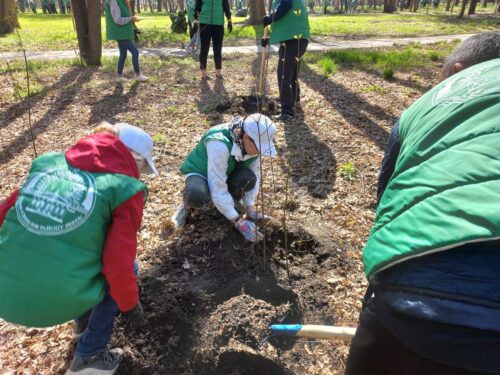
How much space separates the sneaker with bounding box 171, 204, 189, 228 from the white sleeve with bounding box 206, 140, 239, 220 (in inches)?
17.1

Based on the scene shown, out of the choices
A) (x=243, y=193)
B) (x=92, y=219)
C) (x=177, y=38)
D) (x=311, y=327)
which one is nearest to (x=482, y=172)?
(x=311, y=327)

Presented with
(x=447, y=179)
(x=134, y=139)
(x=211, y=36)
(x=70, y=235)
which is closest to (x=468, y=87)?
(x=447, y=179)

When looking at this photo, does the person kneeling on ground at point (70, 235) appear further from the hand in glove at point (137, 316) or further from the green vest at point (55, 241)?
the hand in glove at point (137, 316)

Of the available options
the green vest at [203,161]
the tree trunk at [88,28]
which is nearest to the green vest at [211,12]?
the tree trunk at [88,28]

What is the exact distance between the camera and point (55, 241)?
143 cm

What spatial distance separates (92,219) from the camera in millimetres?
1477

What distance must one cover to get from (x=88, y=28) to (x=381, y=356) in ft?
27.7

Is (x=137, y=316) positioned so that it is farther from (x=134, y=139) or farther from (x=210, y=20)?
(x=210, y=20)

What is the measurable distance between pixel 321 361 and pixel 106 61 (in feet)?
26.1

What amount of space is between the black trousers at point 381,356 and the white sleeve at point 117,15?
6362 mm

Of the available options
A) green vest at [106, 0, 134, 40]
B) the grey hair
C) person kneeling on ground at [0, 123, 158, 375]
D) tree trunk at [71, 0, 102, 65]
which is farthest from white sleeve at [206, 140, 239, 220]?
tree trunk at [71, 0, 102, 65]

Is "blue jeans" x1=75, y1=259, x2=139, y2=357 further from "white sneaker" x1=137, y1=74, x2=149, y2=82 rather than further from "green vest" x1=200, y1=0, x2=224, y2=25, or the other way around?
"white sneaker" x1=137, y1=74, x2=149, y2=82

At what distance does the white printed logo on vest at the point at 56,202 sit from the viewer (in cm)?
143

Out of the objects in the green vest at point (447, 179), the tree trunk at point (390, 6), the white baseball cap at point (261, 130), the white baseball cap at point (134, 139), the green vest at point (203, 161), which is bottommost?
the green vest at point (203, 161)
